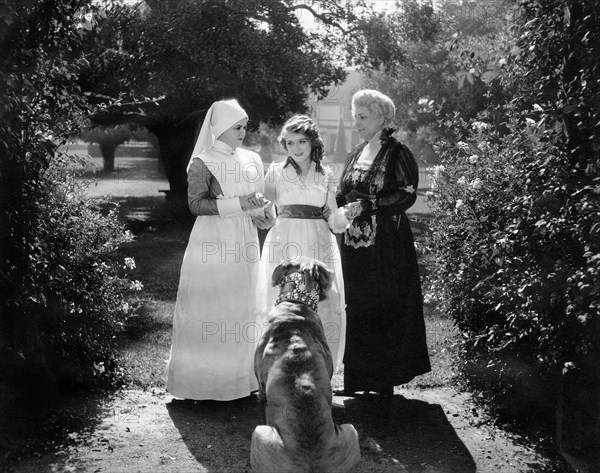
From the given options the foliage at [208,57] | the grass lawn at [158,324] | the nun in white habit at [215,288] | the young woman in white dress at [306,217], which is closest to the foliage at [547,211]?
the young woman in white dress at [306,217]

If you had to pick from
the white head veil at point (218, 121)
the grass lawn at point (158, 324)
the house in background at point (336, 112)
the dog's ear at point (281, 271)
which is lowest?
the grass lawn at point (158, 324)

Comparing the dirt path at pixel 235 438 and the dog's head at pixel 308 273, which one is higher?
the dog's head at pixel 308 273

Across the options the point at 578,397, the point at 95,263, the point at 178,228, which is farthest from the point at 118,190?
the point at 578,397

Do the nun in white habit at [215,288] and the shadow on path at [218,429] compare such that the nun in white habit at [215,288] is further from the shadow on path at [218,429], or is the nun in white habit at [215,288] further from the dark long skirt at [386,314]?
the dark long skirt at [386,314]

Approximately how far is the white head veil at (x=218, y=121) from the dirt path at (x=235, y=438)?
2266mm

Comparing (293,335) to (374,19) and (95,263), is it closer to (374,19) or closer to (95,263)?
(95,263)

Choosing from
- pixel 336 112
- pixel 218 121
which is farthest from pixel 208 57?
pixel 218 121

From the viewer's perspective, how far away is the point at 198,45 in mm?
18906

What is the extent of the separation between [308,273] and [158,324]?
573cm

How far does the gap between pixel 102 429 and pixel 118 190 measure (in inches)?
1215

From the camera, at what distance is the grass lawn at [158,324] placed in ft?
25.1

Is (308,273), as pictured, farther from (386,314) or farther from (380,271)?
(386,314)

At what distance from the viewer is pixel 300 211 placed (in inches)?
256

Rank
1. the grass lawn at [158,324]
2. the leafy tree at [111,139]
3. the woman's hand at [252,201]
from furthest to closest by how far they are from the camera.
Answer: the leafy tree at [111,139] → the grass lawn at [158,324] → the woman's hand at [252,201]
